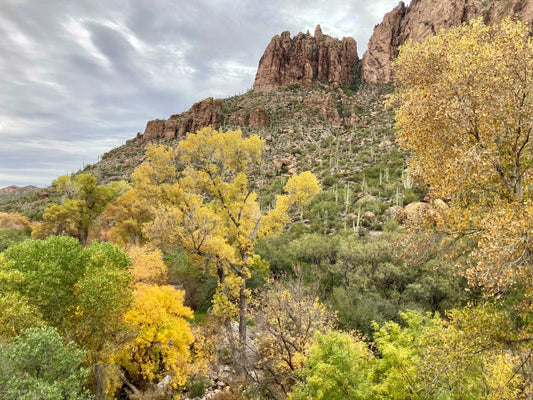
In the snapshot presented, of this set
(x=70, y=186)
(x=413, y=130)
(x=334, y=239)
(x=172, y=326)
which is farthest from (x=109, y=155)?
(x=413, y=130)

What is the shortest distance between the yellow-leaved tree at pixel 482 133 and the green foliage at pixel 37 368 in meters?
8.43

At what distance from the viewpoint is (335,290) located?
19.7 m

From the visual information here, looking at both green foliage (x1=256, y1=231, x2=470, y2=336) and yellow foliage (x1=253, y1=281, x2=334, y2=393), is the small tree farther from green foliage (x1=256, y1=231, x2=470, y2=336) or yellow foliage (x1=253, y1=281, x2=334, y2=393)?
green foliage (x1=256, y1=231, x2=470, y2=336)

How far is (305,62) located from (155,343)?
104392 mm

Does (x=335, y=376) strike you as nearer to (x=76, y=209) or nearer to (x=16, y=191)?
(x=76, y=209)

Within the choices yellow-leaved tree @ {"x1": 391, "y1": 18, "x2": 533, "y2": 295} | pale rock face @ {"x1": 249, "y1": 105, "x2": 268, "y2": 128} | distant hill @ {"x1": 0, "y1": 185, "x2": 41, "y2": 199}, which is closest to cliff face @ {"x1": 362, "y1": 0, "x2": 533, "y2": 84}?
pale rock face @ {"x1": 249, "y1": 105, "x2": 268, "y2": 128}

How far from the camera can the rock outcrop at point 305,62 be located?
9419 centimetres

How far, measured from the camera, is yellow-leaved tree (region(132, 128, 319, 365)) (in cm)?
1127

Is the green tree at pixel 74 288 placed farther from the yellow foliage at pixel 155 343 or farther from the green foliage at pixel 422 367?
the green foliage at pixel 422 367

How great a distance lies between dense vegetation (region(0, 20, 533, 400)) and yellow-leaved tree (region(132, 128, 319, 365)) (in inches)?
2.8

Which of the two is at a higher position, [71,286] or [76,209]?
[76,209]

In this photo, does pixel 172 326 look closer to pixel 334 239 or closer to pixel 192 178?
pixel 192 178

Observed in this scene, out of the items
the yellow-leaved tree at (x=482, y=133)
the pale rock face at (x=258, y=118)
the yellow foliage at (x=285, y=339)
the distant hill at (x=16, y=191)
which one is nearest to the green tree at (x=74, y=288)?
the yellow foliage at (x=285, y=339)

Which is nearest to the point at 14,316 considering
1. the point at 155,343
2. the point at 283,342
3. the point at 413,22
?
the point at 155,343
